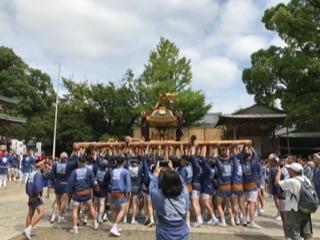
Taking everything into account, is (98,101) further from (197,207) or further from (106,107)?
(197,207)

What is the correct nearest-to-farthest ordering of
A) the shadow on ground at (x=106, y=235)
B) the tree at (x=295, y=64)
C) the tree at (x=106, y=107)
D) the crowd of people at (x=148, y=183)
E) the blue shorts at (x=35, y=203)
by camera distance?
the blue shorts at (x=35, y=203), the shadow on ground at (x=106, y=235), the crowd of people at (x=148, y=183), the tree at (x=295, y=64), the tree at (x=106, y=107)

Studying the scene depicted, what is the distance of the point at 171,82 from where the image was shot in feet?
103

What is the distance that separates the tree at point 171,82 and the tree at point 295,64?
780cm

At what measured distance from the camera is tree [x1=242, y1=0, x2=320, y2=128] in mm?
19734

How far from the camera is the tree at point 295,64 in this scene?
1973 centimetres

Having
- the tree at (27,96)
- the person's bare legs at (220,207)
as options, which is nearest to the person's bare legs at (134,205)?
the person's bare legs at (220,207)

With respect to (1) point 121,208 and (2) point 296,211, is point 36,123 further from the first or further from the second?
(2) point 296,211

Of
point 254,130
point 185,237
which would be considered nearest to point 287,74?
point 254,130

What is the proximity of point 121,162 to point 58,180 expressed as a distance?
87.8 inches

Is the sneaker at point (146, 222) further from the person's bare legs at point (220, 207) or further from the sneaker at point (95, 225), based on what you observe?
the person's bare legs at point (220, 207)

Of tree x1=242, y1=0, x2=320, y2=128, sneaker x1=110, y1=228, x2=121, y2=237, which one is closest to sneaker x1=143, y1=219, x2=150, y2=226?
sneaker x1=110, y1=228, x2=121, y2=237

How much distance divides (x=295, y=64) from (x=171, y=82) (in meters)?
12.6

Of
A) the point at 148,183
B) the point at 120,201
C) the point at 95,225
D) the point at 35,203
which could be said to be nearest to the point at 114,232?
the point at 120,201

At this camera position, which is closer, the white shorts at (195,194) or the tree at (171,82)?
the white shorts at (195,194)
